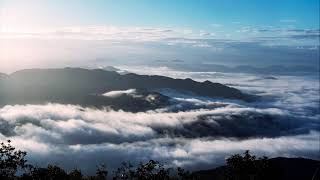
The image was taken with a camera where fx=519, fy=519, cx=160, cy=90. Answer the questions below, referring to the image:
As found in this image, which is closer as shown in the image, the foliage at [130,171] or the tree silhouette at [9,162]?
the tree silhouette at [9,162]

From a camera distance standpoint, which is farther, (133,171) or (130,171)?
(130,171)

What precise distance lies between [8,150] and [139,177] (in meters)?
23.3

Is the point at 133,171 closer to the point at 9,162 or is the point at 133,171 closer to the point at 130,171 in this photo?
the point at 130,171

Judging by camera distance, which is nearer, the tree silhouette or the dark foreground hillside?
the tree silhouette

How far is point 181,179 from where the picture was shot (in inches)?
3644

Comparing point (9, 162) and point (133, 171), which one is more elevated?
point (9, 162)

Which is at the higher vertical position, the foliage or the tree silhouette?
the tree silhouette

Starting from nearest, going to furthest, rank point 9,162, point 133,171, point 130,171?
point 9,162 → point 133,171 → point 130,171

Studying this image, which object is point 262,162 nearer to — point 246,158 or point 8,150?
point 246,158

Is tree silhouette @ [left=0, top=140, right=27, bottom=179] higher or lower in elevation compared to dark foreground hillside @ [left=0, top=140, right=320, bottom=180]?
higher

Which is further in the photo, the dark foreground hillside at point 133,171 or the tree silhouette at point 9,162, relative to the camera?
the dark foreground hillside at point 133,171

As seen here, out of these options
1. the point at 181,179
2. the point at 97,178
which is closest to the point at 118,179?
the point at 97,178

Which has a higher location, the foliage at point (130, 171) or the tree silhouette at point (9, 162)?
the tree silhouette at point (9, 162)

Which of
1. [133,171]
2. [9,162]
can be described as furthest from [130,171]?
[9,162]
